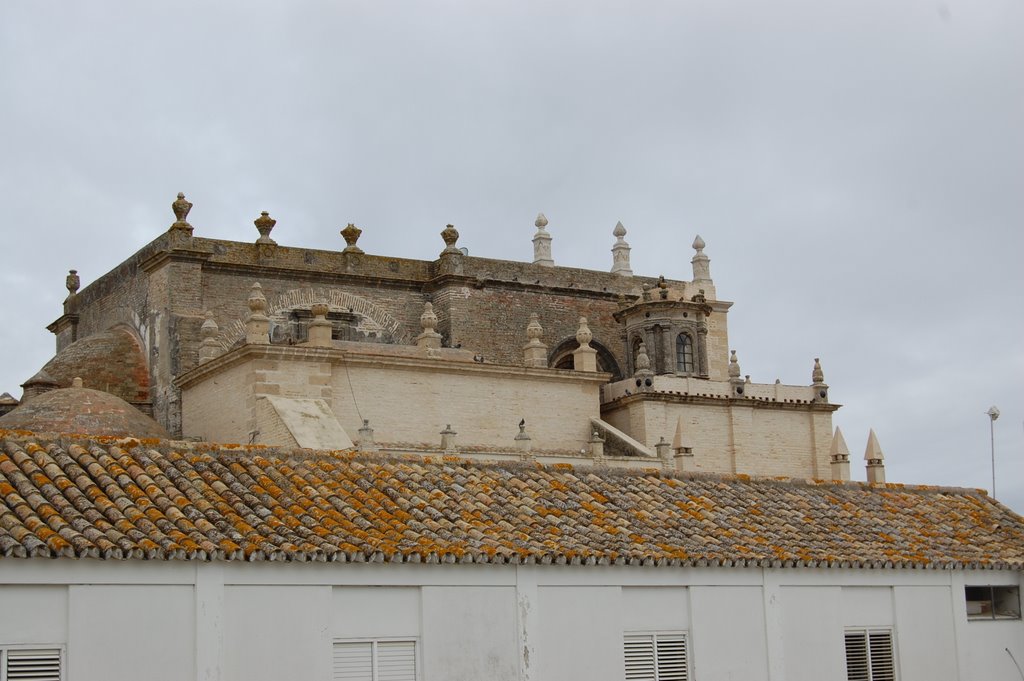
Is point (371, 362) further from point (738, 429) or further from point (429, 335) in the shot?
point (738, 429)

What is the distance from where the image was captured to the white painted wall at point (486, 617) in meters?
11.7

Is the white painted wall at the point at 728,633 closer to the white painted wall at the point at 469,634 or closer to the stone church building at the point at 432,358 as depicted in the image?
the white painted wall at the point at 469,634

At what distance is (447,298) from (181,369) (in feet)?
23.6

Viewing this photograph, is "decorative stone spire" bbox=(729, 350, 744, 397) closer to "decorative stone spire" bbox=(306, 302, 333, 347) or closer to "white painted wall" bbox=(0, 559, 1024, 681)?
"decorative stone spire" bbox=(306, 302, 333, 347)

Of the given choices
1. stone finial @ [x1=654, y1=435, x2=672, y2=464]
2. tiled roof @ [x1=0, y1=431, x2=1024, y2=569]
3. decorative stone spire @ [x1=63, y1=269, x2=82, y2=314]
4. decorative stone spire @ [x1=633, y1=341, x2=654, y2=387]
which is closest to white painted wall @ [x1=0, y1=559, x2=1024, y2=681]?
tiled roof @ [x1=0, y1=431, x2=1024, y2=569]

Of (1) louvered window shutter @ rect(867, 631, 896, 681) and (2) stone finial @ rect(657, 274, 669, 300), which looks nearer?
(1) louvered window shutter @ rect(867, 631, 896, 681)

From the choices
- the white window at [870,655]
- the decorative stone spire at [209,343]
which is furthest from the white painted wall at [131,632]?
the decorative stone spire at [209,343]

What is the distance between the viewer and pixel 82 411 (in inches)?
1019

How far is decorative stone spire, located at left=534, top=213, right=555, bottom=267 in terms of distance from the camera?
128ft

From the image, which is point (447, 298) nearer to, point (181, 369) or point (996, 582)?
point (181, 369)

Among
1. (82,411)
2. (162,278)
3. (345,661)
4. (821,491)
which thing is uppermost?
(162,278)

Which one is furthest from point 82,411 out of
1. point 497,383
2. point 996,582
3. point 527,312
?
point 996,582

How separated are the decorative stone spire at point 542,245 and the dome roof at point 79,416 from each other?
14.6 meters

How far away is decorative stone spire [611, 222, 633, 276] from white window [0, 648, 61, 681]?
1162 inches
